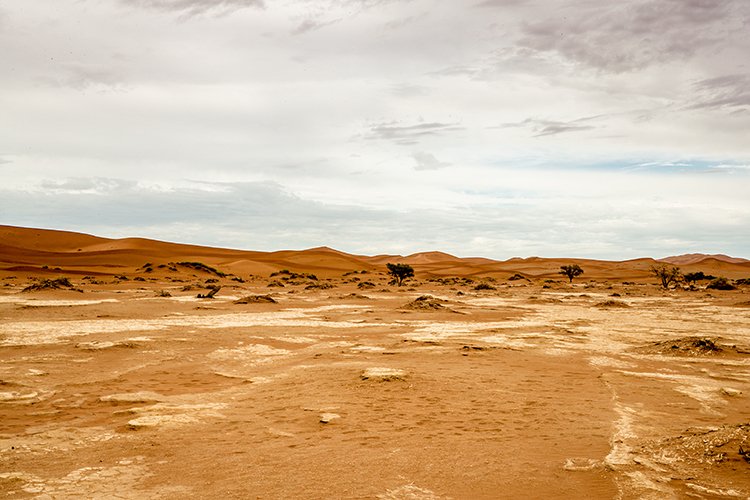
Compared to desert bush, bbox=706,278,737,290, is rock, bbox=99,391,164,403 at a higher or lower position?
lower

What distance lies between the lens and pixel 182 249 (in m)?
98.6

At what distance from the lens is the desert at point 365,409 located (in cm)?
588

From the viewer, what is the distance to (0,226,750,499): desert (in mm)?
5883

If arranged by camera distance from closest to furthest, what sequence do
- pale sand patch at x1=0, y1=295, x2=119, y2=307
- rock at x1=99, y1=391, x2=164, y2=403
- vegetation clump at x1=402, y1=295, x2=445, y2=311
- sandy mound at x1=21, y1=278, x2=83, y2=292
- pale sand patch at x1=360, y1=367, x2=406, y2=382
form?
rock at x1=99, y1=391, x2=164, y2=403 < pale sand patch at x1=360, y1=367, x2=406, y2=382 < pale sand patch at x1=0, y1=295, x2=119, y2=307 < vegetation clump at x1=402, y1=295, x2=445, y2=311 < sandy mound at x1=21, y1=278, x2=83, y2=292

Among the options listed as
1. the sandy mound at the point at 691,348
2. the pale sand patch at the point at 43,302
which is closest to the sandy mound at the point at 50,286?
the pale sand patch at the point at 43,302

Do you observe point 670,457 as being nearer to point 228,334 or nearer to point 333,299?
point 228,334

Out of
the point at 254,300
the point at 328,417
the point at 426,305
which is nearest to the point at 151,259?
the point at 254,300

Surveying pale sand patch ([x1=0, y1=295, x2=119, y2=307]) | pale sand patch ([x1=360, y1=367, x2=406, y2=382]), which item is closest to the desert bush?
pale sand patch ([x1=360, y1=367, x2=406, y2=382])

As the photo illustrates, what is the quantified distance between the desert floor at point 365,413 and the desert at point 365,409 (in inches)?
1.5

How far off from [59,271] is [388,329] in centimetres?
4569

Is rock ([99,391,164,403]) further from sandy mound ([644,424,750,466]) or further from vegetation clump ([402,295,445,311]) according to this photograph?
vegetation clump ([402,295,445,311])

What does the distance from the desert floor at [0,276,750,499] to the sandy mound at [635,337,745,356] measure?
0.07m

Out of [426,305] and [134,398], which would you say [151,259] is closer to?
[426,305]

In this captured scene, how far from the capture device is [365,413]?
863 centimetres
